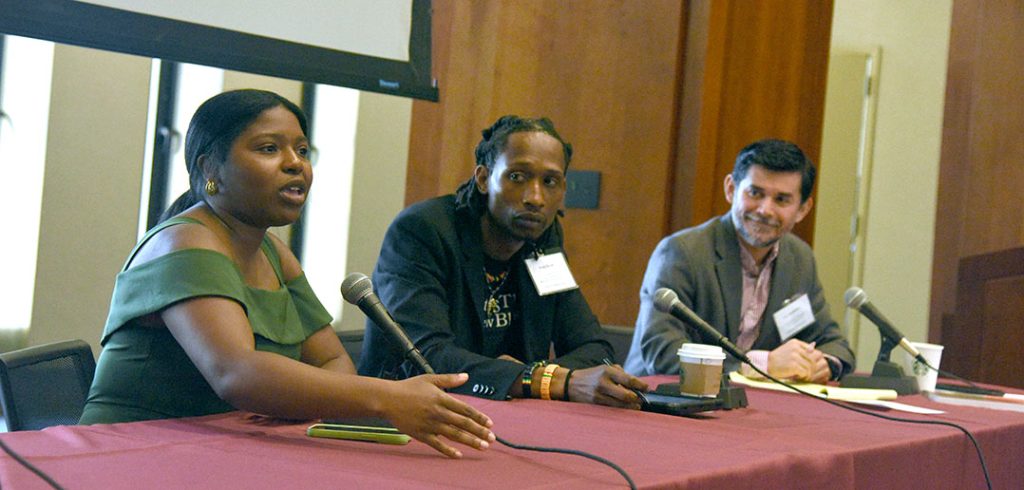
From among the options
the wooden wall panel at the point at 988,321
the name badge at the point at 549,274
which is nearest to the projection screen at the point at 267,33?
the name badge at the point at 549,274

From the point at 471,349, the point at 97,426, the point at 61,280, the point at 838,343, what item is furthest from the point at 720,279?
the point at 61,280

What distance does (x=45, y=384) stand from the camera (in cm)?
178

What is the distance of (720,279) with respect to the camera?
Result: 10.5ft

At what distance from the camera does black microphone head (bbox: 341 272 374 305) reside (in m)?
1.71

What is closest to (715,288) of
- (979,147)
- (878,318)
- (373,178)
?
(878,318)

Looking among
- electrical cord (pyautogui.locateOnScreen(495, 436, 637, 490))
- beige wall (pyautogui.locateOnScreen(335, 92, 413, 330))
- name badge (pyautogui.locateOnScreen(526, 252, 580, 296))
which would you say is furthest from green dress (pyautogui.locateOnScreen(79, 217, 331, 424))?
beige wall (pyautogui.locateOnScreen(335, 92, 413, 330))

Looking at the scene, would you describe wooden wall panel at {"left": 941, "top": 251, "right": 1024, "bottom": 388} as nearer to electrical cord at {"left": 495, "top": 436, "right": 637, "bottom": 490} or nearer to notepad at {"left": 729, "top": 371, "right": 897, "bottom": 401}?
notepad at {"left": 729, "top": 371, "right": 897, "bottom": 401}

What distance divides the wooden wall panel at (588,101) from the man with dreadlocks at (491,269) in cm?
145

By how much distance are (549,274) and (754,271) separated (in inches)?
38.3

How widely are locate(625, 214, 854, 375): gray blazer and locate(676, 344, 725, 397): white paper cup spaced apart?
0.83 metres

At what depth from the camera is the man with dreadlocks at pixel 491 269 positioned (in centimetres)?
246

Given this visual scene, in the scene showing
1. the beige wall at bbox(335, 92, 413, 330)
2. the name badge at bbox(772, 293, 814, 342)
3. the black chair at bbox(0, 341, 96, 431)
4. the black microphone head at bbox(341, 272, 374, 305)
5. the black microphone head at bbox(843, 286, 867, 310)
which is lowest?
the black chair at bbox(0, 341, 96, 431)

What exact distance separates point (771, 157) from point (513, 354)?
1.12 m

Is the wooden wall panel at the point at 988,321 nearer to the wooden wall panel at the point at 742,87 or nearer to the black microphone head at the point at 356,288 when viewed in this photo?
the wooden wall panel at the point at 742,87
